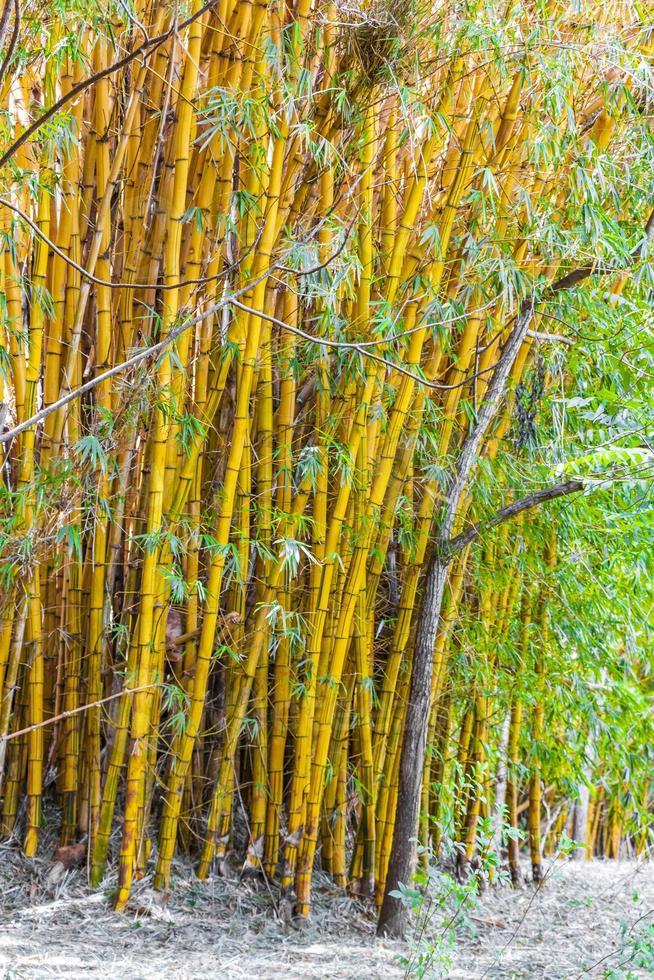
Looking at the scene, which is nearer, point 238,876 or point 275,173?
point 275,173

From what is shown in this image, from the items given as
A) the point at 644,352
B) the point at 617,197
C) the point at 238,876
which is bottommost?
the point at 238,876

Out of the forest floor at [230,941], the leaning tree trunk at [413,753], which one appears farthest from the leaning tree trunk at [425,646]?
the forest floor at [230,941]

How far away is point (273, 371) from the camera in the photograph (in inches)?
109

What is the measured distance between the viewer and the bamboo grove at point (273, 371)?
244 cm

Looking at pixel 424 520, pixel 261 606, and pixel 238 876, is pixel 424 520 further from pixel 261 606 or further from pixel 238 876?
pixel 238 876

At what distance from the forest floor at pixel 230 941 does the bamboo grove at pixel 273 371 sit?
10 cm

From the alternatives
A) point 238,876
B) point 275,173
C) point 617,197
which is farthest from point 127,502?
point 617,197

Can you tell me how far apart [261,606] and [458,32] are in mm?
1758

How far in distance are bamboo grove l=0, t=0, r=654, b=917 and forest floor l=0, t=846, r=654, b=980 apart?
95 mm

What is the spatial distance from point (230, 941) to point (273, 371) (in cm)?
171

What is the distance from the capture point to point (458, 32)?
2453 millimetres

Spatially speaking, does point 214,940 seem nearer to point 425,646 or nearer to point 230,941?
point 230,941

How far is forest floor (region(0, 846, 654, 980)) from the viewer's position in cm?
220

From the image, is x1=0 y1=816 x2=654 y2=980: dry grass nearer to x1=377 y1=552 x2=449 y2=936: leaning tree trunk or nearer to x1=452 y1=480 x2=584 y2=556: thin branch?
x1=377 y1=552 x2=449 y2=936: leaning tree trunk
